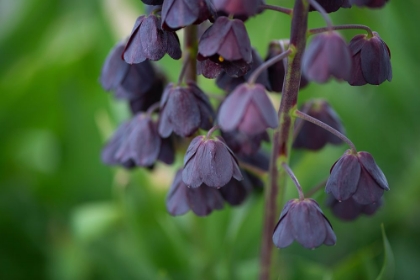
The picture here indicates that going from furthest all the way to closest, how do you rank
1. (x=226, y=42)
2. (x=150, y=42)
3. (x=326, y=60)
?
(x=150, y=42), (x=226, y=42), (x=326, y=60)

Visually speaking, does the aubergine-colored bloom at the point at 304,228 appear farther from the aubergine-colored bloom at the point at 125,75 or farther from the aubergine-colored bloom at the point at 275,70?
the aubergine-colored bloom at the point at 125,75

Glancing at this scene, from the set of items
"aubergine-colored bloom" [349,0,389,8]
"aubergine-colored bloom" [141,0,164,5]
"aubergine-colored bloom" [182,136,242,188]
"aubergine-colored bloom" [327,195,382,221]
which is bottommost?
"aubergine-colored bloom" [327,195,382,221]

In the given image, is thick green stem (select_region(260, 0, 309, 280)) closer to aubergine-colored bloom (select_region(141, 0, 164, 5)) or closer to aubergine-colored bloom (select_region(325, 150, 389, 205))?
aubergine-colored bloom (select_region(325, 150, 389, 205))

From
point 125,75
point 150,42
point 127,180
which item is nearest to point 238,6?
point 150,42

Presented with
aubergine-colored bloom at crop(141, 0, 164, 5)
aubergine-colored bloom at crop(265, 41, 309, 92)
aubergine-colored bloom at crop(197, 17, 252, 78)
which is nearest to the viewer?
aubergine-colored bloom at crop(197, 17, 252, 78)

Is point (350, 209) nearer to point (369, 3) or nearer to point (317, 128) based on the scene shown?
point (317, 128)

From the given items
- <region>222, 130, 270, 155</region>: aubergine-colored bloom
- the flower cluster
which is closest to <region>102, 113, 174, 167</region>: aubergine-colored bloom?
the flower cluster

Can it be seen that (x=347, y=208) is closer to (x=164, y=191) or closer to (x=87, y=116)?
(x=164, y=191)
